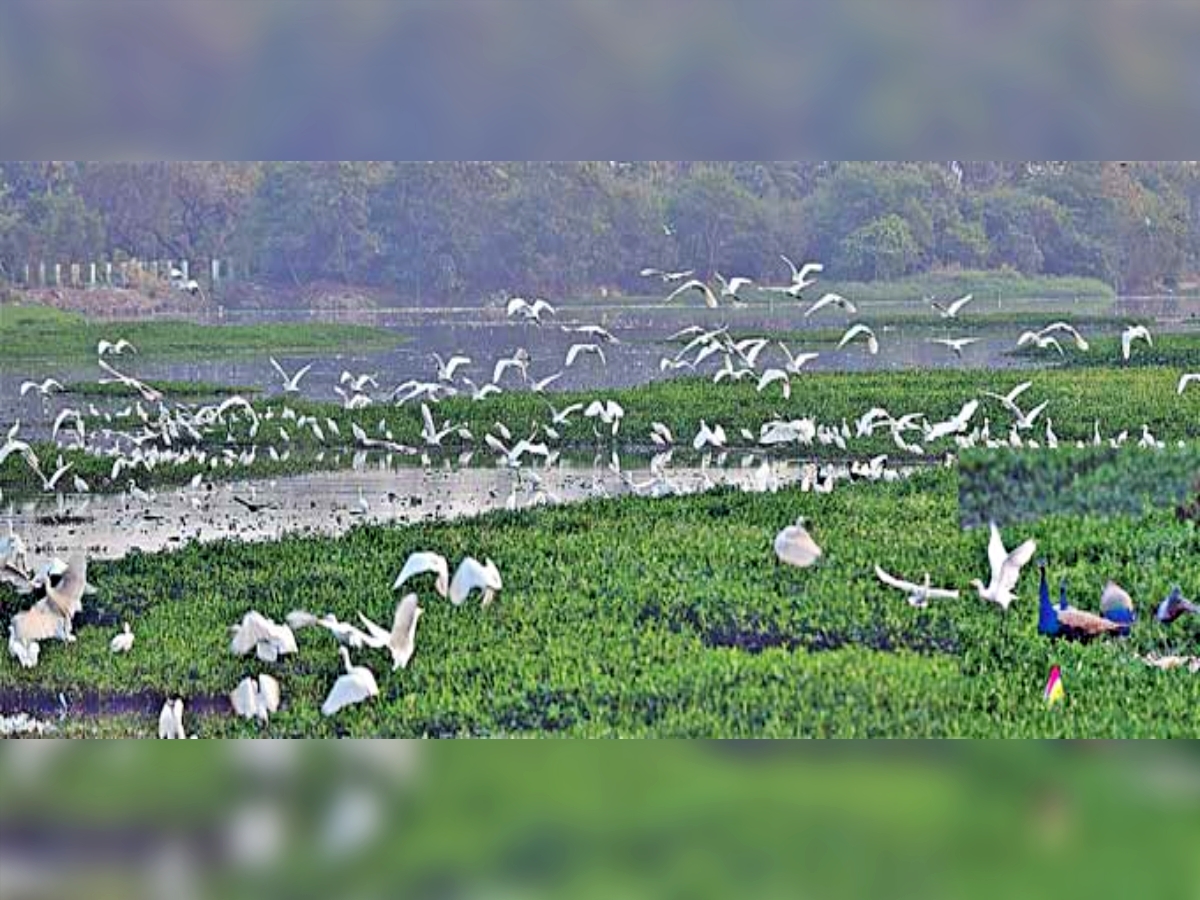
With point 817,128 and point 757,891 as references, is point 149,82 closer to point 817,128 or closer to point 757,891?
point 817,128

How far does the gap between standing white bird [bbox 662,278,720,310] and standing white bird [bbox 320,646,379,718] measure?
1334 mm

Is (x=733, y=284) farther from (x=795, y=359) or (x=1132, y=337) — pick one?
(x=1132, y=337)

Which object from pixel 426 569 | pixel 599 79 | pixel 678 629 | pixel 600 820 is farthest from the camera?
pixel 426 569

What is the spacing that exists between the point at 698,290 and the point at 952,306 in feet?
2.29

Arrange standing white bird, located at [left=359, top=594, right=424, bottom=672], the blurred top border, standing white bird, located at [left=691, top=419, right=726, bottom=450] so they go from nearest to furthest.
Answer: the blurred top border, standing white bird, located at [left=359, top=594, right=424, bottom=672], standing white bird, located at [left=691, top=419, right=726, bottom=450]

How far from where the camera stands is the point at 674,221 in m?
6.52

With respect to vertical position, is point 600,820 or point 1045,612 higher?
point 1045,612

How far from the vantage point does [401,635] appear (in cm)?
619

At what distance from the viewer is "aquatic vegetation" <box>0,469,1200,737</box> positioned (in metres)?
5.96

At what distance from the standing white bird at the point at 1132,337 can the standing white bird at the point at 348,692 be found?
220 cm

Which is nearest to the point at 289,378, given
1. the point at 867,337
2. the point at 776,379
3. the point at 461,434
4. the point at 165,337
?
the point at 165,337

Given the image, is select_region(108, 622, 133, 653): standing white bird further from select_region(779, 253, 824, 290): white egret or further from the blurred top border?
select_region(779, 253, 824, 290): white egret

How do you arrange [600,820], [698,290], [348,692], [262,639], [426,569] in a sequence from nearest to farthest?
[600,820], [348,692], [262,639], [426,569], [698,290]

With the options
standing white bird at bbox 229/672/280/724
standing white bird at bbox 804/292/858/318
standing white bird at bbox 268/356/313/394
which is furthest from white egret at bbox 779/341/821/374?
standing white bird at bbox 229/672/280/724
